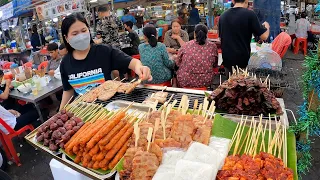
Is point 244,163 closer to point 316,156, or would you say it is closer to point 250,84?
point 250,84

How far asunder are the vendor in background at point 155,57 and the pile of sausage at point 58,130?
8.96 ft

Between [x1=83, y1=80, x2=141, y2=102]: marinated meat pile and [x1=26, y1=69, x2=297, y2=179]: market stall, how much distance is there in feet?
0.75

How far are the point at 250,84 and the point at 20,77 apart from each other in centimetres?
655

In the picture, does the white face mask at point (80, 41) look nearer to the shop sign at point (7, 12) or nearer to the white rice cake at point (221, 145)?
the white rice cake at point (221, 145)

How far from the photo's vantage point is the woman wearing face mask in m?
3.09

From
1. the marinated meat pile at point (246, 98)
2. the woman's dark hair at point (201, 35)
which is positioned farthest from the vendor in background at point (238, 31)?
the marinated meat pile at point (246, 98)

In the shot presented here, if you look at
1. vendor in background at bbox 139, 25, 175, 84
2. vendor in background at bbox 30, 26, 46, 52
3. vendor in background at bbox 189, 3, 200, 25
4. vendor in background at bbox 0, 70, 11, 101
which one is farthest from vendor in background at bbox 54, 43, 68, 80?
vendor in background at bbox 189, 3, 200, 25

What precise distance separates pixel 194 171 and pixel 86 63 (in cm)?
233

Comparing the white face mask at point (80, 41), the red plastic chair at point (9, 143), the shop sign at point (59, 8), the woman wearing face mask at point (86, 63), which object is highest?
the shop sign at point (59, 8)

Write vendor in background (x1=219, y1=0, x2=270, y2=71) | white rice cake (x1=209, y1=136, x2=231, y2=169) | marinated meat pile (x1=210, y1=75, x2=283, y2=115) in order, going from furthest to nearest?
1. vendor in background (x1=219, y1=0, x2=270, y2=71)
2. marinated meat pile (x1=210, y1=75, x2=283, y2=115)
3. white rice cake (x1=209, y1=136, x2=231, y2=169)

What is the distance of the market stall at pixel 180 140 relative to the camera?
1.59 meters

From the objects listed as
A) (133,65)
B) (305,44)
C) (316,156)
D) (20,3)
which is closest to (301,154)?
(133,65)

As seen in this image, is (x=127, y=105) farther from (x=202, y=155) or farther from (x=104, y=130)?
(x=202, y=155)

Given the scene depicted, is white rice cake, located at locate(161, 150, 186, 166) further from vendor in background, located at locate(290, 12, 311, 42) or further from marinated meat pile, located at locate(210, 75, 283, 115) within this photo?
vendor in background, located at locate(290, 12, 311, 42)
